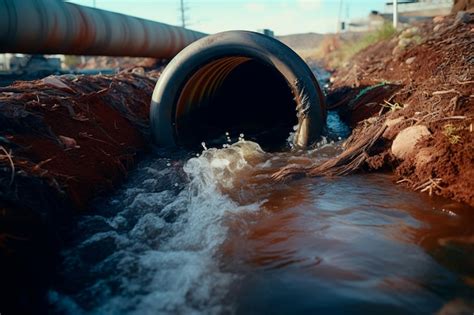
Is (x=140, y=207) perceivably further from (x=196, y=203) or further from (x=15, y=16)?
(x=15, y=16)

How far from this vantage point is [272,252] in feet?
9.38

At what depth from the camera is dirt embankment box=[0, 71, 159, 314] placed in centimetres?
251

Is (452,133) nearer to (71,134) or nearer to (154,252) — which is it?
(154,252)

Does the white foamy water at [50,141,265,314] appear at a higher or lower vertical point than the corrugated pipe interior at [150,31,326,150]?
lower

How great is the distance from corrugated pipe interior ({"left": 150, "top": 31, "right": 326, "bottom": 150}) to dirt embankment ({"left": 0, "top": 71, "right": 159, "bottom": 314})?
2.19 ft

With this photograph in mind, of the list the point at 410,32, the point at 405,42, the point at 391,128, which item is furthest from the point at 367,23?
the point at 391,128

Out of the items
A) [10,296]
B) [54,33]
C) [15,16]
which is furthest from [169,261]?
[54,33]

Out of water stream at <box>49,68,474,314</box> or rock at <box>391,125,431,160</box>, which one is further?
rock at <box>391,125,431,160</box>

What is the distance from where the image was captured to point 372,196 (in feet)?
12.1

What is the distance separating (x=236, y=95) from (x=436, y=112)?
5.06 metres

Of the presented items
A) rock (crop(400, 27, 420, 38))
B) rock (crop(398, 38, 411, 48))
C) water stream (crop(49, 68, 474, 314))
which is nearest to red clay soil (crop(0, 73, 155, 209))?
water stream (crop(49, 68, 474, 314))

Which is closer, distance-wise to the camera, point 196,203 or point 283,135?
point 196,203

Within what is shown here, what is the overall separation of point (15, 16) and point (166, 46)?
5937 millimetres

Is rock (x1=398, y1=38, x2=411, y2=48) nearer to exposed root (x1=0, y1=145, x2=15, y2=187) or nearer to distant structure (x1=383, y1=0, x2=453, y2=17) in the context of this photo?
distant structure (x1=383, y1=0, x2=453, y2=17)
